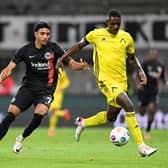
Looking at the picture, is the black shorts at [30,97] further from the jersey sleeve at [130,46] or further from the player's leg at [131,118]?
the jersey sleeve at [130,46]

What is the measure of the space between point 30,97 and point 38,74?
42 centimetres

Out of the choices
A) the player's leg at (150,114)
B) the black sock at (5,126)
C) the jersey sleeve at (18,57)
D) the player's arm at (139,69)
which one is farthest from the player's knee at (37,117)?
the player's leg at (150,114)

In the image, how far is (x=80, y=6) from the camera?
1170 inches

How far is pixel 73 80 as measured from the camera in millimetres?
26891

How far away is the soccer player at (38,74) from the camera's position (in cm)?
1265

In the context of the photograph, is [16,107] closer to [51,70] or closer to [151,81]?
[51,70]

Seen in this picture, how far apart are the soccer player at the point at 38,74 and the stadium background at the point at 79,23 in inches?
498

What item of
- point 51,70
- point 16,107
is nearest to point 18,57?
point 51,70

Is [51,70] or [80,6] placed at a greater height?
[51,70]

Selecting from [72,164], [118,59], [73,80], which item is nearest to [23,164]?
[72,164]

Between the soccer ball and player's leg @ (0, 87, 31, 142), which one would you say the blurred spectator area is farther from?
the soccer ball

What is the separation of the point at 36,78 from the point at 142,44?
15385mm

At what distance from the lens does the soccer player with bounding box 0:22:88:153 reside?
12648mm

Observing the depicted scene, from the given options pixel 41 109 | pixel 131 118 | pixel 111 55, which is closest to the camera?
pixel 131 118
